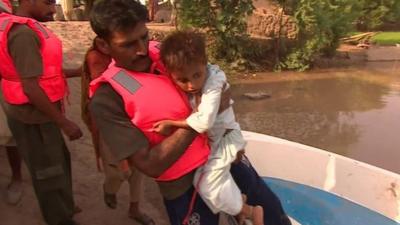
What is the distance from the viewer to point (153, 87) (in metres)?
1.52

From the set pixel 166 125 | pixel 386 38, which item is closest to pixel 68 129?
pixel 166 125

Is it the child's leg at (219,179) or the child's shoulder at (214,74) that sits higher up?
the child's shoulder at (214,74)

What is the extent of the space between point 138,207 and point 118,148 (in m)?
1.63

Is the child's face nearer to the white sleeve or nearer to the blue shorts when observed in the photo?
the white sleeve

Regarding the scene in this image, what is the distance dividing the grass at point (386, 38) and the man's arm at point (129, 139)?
14405 millimetres

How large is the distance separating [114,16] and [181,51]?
251mm

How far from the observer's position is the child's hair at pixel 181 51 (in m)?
1.50

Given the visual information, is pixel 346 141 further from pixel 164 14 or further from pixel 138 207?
pixel 164 14

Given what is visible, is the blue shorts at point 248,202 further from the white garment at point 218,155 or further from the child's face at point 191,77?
the child's face at point 191,77

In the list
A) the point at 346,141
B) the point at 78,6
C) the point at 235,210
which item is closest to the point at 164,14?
the point at 78,6

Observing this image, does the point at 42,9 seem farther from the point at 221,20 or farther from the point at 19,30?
the point at 221,20

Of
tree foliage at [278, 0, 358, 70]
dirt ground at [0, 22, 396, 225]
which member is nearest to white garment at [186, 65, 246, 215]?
dirt ground at [0, 22, 396, 225]

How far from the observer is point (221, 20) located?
33.2 feet

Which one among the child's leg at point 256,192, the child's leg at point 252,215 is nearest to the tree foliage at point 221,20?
the child's leg at point 256,192
